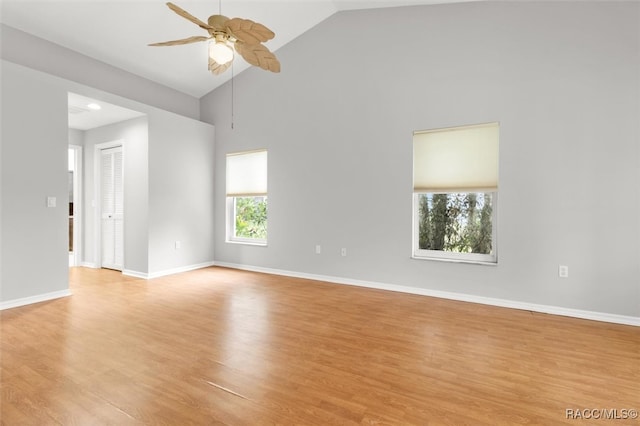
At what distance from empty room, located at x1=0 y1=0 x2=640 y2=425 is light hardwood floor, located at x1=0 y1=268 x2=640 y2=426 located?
2 cm

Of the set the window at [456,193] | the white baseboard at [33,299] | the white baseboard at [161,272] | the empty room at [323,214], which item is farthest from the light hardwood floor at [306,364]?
the white baseboard at [161,272]

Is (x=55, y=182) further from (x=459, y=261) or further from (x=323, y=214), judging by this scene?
(x=459, y=261)

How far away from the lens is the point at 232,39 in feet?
8.74

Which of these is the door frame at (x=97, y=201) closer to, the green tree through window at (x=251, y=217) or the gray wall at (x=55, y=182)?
the gray wall at (x=55, y=182)

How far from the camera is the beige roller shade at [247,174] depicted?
222 inches

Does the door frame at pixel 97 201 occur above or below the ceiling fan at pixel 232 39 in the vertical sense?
below

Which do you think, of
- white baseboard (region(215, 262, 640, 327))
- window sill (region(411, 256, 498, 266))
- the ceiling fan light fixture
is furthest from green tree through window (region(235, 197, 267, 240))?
the ceiling fan light fixture

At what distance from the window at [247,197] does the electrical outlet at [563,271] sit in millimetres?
4308

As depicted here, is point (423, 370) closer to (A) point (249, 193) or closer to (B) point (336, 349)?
(B) point (336, 349)

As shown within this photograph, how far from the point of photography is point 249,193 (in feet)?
18.9

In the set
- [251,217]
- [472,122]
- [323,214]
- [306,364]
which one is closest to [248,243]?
[251,217]

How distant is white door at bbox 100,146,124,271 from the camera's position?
5.52 m

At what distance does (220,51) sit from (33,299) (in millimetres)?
3647

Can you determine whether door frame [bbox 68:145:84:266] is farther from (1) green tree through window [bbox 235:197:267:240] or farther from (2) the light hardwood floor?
(1) green tree through window [bbox 235:197:267:240]
